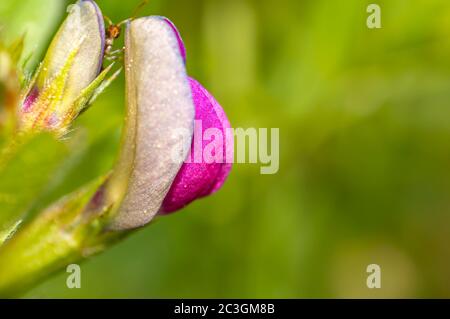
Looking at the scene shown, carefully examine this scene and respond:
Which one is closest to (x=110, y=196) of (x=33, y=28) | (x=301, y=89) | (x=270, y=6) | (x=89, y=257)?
(x=89, y=257)

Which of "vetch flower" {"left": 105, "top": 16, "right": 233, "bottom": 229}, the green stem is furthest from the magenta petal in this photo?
the green stem

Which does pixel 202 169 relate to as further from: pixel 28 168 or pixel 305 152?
pixel 305 152

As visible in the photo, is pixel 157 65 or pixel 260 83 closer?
pixel 157 65

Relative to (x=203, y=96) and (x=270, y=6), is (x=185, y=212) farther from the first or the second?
(x=203, y=96)

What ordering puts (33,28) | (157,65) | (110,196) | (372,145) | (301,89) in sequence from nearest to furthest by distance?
(157,65) < (110,196) < (33,28) < (301,89) < (372,145)

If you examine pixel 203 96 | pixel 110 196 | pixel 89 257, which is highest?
pixel 203 96

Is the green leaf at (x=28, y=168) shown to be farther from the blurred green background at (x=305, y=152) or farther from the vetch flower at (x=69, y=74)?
the blurred green background at (x=305, y=152)

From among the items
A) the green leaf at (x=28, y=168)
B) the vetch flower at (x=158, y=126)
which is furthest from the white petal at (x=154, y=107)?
the green leaf at (x=28, y=168)
